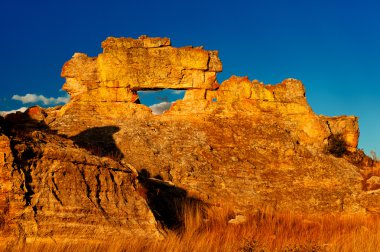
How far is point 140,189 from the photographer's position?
35.3ft

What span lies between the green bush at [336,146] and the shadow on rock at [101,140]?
9.62m

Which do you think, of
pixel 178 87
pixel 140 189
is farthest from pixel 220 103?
pixel 140 189

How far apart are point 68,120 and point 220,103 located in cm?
680

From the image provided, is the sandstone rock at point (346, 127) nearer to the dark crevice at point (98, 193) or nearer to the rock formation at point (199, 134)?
the rock formation at point (199, 134)

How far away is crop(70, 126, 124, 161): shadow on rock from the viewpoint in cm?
1673

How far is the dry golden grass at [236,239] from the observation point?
745cm

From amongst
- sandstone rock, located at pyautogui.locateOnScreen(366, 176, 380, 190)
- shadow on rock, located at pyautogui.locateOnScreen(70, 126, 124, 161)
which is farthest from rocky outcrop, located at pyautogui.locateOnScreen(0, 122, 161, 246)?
sandstone rock, located at pyautogui.locateOnScreen(366, 176, 380, 190)

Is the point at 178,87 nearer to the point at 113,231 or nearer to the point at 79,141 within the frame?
the point at 79,141

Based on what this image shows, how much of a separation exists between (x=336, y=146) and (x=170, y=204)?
1145 cm

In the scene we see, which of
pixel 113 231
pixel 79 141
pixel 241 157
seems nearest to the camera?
pixel 113 231

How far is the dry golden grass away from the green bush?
7.17 m

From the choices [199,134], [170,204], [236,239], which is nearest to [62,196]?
[236,239]

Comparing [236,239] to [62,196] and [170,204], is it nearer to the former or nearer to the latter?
[62,196]

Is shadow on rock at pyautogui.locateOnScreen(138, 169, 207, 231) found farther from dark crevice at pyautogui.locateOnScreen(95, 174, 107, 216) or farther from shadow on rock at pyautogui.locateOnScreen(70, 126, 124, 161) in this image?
shadow on rock at pyautogui.locateOnScreen(70, 126, 124, 161)
